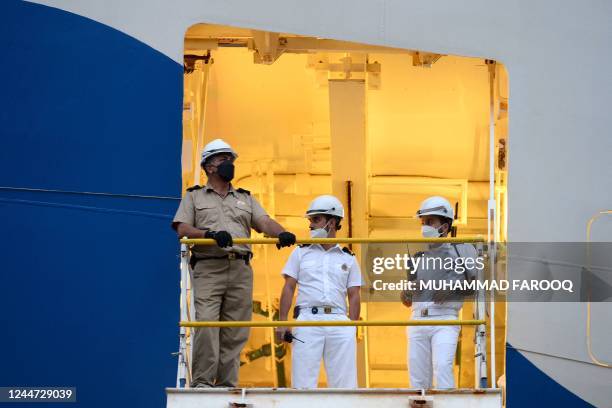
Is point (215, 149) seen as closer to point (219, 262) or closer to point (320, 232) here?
point (219, 262)

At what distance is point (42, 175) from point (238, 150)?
11.9ft

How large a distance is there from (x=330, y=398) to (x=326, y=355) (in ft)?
2.48

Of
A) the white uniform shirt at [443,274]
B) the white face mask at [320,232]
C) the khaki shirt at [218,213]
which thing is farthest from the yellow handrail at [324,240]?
the white face mask at [320,232]

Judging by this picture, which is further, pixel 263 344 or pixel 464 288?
pixel 263 344

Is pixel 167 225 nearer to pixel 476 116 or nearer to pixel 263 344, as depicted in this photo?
pixel 263 344

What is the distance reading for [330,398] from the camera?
7562 mm

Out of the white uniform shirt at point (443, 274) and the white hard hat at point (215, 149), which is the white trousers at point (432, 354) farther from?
the white hard hat at point (215, 149)

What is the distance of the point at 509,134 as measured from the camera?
8.88 metres

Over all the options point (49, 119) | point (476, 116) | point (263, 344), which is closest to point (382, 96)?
point (476, 116)

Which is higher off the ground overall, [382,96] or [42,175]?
[382,96]

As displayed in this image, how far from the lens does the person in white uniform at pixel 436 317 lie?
323 inches

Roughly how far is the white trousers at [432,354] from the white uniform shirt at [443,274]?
0.24ft

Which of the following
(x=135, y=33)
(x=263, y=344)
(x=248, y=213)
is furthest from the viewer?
(x=263, y=344)

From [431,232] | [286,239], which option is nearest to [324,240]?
[286,239]
